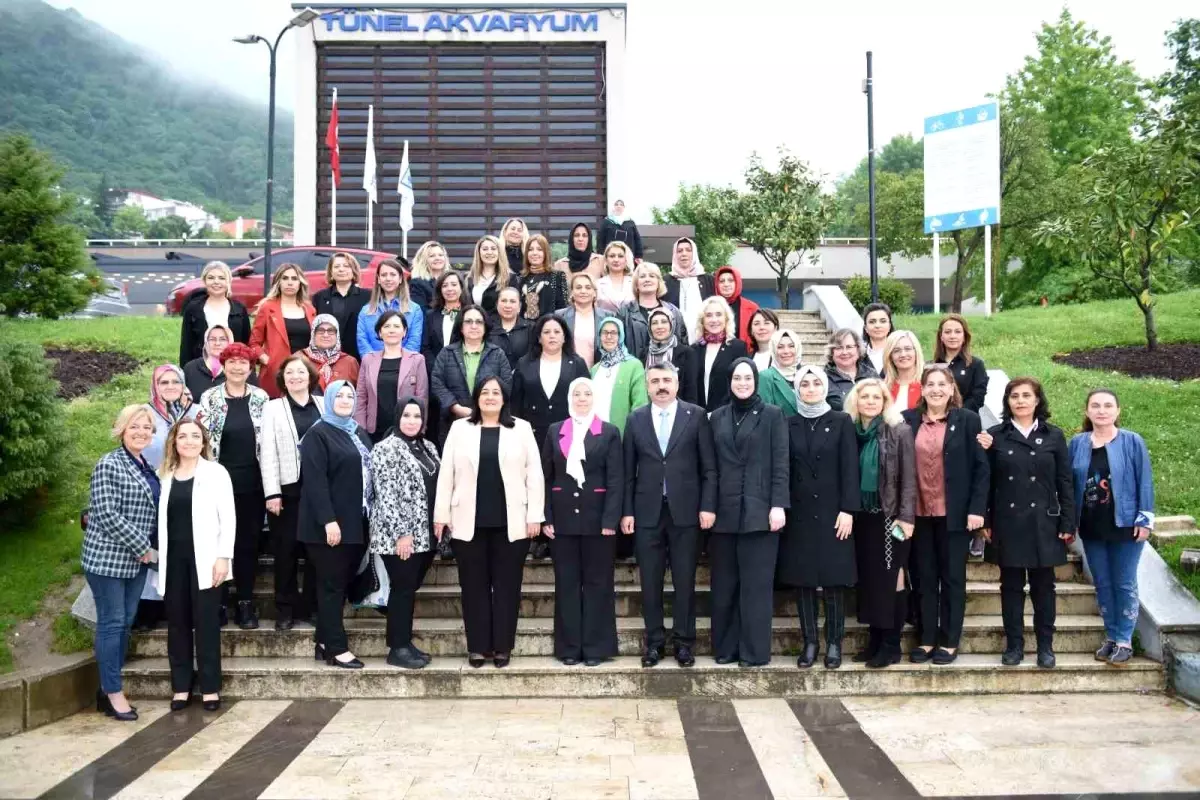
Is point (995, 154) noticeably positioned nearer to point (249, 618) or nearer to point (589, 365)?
point (589, 365)

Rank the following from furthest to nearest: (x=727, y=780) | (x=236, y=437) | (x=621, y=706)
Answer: (x=236, y=437) < (x=621, y=706) < (x=727, y=780)

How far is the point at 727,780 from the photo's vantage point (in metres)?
5.19

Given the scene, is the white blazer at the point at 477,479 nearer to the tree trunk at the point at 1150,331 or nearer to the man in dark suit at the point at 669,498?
the man in dark suit at the point at 669,498

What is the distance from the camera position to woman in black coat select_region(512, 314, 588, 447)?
778cm

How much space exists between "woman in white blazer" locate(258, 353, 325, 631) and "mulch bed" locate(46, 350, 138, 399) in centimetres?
607

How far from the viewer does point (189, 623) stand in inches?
258

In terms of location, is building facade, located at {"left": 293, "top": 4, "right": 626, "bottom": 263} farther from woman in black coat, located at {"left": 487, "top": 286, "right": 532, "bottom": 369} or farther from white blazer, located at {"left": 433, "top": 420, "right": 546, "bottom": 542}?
white blazer, located at {"left": 433, "top": 420, "right": 546, "bottom": 542}

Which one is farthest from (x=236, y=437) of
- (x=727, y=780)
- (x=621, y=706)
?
(x=727, y=780)

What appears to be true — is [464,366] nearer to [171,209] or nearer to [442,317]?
[442,317]

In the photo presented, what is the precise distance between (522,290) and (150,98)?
545 feet

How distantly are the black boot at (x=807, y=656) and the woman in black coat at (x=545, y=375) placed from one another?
2415 millimetres

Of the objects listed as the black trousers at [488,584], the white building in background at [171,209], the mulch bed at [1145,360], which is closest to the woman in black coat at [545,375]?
the black trousers at [488,584]

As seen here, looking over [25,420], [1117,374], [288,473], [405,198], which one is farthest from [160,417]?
[405,198]

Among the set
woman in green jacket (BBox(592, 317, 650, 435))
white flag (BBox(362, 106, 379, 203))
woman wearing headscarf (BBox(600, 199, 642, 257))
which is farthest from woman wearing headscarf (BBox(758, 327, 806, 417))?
white flag (BBox(362, 106, 379, 203))
